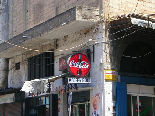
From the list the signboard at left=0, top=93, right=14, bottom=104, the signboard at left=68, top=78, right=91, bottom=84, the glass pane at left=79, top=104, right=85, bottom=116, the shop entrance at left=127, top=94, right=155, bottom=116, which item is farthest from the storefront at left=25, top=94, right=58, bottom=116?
the shop entrance at left=127, top=94, right=155, bottom=116

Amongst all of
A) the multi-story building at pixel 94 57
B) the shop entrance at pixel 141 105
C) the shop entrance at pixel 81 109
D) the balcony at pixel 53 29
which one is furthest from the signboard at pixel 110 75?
the balcony at pixel 53 29

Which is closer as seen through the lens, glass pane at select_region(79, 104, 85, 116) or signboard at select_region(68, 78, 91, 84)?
signboard at select_region(68, 78, 91, 84)

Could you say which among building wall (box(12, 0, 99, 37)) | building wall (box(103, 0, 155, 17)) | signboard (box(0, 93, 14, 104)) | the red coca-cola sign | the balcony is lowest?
signboard (box(0, 93, 14, 104))

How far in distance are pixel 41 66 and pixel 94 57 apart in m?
4.97

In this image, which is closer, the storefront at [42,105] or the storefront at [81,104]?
the storefront at [81,104]

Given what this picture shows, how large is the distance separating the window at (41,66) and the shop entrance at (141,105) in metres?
4.88

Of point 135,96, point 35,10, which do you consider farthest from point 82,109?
point 35,10

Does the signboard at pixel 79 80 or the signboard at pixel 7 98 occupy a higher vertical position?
the signboard at pixel 79 80

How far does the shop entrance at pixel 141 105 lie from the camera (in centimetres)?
1562

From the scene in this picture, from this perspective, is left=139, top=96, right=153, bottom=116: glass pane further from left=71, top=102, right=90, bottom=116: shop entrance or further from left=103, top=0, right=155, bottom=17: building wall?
left=103, top=0, right=155, bottom=17: building wall

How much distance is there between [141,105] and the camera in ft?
52.5

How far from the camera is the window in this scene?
18.7 m

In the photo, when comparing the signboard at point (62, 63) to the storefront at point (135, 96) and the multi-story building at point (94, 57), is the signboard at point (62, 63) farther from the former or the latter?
the storefront at point (135, 96)

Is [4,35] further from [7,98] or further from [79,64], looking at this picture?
[79,64]
